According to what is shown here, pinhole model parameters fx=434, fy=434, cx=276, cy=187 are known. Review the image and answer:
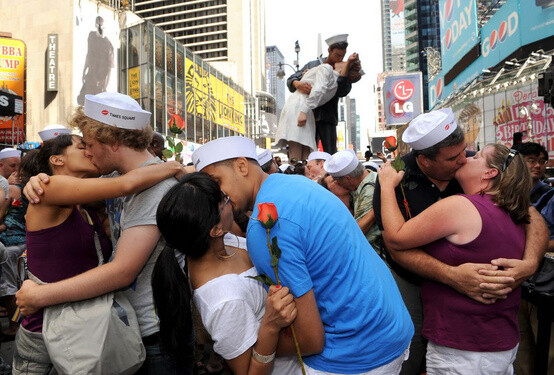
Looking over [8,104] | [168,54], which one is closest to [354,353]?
[8,104]

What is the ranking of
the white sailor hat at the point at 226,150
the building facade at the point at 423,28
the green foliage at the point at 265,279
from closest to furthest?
the green foliage at the point at 265,279
the white sailor hat at the point at 226,150
the building facade at the point at 423,28

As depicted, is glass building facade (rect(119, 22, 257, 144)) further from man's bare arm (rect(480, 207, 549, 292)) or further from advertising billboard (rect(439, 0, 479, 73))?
man's bare arm (rect(480, 207, 549, 292))

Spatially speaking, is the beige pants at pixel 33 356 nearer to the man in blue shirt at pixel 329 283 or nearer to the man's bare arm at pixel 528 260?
the man in blue shirt at pixel 329 283

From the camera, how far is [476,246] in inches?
88.1

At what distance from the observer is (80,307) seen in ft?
6.34

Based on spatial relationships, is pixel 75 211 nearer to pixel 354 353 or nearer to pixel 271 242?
pixel 271 242

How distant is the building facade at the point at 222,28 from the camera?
84750mm

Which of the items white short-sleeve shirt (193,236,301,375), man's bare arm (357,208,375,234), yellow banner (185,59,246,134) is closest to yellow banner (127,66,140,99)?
yellow banner (185,59,246,134)

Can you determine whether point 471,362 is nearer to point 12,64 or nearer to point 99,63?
point 12,64

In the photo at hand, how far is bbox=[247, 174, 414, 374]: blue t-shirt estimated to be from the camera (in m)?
1.59

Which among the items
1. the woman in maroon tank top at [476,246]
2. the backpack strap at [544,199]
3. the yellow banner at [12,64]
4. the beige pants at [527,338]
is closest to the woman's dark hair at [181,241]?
the woman in maroon tank top at [476,246]

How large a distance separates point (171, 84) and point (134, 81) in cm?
390

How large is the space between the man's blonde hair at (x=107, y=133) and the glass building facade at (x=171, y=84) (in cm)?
2632

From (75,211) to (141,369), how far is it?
0.85 meters
